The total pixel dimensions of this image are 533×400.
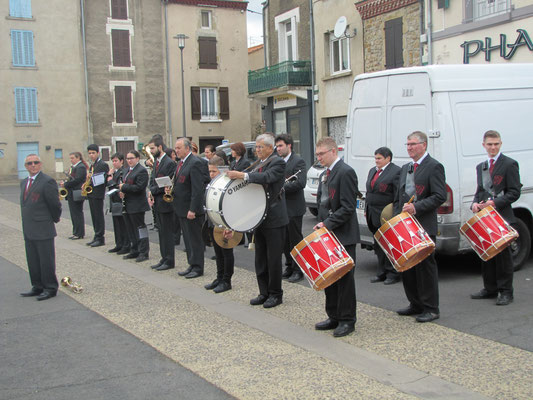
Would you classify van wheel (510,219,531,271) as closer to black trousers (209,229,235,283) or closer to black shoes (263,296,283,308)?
black shoes (263,296,283,308)

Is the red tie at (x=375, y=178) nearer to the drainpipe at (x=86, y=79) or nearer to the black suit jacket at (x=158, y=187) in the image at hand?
the black suit jacket at (x=158, y=187)

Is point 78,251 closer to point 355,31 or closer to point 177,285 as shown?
point 177,285

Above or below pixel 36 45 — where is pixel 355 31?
below

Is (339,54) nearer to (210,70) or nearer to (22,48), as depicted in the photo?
(210,70)

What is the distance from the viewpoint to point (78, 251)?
11.7 meters

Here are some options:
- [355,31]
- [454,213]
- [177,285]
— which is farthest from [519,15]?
[177,285]

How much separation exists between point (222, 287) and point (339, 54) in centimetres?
1674

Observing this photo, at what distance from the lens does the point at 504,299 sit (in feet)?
22.1

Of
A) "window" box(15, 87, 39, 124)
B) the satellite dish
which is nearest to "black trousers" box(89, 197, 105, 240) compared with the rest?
the satellite dish

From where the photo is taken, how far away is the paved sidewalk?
462 cm

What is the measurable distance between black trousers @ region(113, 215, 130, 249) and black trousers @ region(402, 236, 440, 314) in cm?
632

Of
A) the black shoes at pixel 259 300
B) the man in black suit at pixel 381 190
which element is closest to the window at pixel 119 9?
the man in black suit at pixel 381 190

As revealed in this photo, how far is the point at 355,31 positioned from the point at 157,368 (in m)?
18.3

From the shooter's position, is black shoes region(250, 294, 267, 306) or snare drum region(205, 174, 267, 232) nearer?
snare drum region(205, 174, 267, 232)
